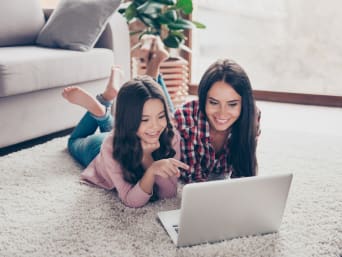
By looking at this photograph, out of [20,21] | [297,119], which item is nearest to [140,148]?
[20,21]

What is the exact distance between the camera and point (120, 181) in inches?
49.9

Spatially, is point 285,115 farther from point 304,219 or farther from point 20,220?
point 20,220

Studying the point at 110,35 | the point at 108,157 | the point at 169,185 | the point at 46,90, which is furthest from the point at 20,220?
the point at 110,35

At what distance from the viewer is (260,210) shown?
107cm

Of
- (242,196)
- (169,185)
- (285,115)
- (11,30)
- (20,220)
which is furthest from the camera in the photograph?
(285,115)

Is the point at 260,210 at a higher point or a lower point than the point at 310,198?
higher

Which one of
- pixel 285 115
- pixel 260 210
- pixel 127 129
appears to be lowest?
pixel 285 115

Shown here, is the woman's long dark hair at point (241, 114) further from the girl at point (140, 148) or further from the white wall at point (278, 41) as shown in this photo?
the white wall at point (278, 41)

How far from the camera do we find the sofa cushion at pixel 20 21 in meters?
2.15

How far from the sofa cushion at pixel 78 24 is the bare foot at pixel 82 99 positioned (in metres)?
0.62

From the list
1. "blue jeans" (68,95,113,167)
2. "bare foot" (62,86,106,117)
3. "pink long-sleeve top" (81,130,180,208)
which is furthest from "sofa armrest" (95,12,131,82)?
"pink long-sleeve top" (81,130,180,208)

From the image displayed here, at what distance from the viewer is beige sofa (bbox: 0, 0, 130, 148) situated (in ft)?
5.59

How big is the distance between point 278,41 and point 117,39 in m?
1.23

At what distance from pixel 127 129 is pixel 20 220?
1.30ft
